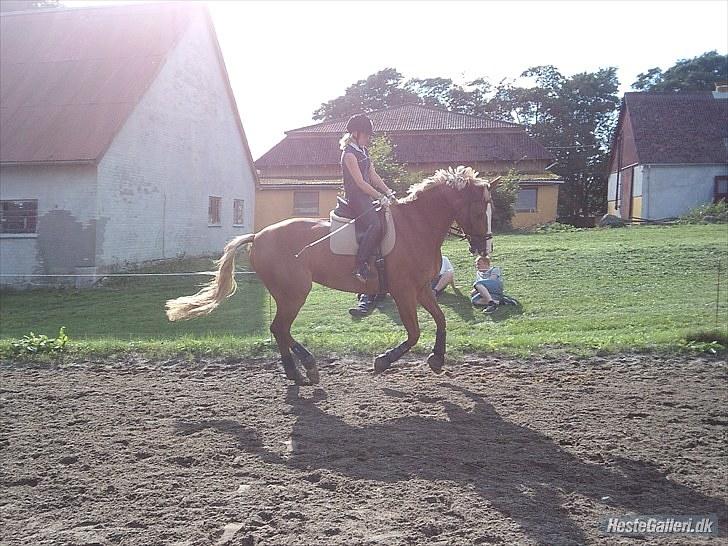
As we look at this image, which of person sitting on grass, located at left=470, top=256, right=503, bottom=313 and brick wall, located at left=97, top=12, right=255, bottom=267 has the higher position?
brick wall, located at left=97, top=12, right=255, bottom=267

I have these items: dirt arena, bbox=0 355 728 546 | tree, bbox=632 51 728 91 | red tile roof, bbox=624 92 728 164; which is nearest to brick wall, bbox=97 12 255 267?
dirt arena, bbox=0 355 728 546

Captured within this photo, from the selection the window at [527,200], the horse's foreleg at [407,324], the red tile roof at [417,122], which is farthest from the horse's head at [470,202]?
the red tile roof at [417,122]

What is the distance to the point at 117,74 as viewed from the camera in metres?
20.8

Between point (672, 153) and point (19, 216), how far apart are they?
31548mm

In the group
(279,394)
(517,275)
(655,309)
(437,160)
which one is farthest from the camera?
(437,160)

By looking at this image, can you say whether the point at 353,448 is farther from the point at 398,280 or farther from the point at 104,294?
the point at 104,294

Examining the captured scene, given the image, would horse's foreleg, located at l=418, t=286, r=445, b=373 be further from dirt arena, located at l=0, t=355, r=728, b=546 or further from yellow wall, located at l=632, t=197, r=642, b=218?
yellow wall, located at l=632, t=197, r=642, b=218

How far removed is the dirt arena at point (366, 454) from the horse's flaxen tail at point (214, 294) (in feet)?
2.43

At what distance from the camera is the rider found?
7086 mm

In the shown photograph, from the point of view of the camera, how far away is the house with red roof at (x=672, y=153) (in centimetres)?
3497

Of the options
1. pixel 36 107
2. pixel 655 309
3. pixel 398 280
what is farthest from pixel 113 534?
pixel 36 107

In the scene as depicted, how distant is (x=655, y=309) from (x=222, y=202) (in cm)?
1752

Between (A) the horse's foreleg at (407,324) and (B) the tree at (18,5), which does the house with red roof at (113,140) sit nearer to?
(B) the tree at (18,5)

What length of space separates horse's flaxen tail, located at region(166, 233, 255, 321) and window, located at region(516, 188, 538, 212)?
1002 inches
